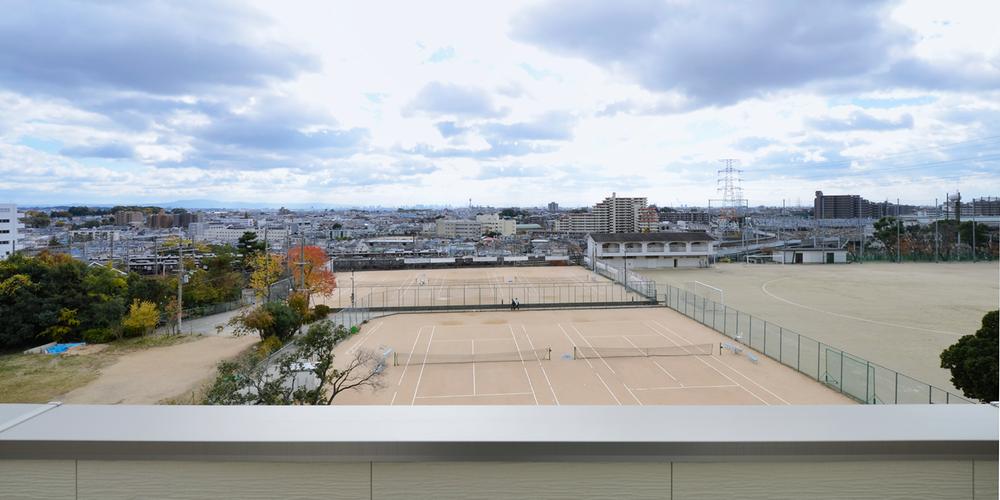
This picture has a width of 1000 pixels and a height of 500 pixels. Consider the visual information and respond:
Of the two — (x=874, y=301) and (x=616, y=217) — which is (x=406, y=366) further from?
(x=616, y=217)

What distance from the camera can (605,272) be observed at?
1011 inches

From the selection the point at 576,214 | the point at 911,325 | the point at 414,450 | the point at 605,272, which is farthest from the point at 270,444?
the point at 576,214

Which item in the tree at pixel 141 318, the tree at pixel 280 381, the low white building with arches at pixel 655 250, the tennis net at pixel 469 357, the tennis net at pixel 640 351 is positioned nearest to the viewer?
the tree at pixel 280 381

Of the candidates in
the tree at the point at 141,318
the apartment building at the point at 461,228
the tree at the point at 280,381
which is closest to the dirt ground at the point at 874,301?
the tree at the point at 280,381

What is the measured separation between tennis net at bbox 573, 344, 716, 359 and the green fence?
103 cm

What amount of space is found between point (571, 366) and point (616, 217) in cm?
5898

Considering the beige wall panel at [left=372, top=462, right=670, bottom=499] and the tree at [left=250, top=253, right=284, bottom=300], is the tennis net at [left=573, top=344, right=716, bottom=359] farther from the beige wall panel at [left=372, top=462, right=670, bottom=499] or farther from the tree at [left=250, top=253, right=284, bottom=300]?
the tree at [left=250, top=253, right=284, bottom=300]

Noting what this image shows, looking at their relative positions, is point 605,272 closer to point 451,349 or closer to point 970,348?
point 451,349

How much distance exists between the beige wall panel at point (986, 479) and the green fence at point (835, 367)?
4664 millimetres

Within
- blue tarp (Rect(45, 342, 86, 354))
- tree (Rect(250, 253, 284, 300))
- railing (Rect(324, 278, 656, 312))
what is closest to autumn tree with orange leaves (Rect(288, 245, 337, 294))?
railing (Rect(324, 278, 656, 312))

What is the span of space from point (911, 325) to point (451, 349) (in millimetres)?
10697

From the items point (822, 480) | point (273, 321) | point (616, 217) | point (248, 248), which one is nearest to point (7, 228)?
point (248, 248)

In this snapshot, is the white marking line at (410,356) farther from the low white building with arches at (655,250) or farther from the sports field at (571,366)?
the low white building with arches at (655,250)

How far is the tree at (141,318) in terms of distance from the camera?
12.7m
